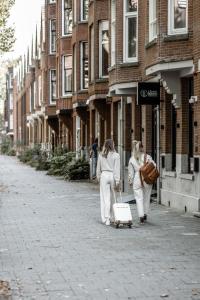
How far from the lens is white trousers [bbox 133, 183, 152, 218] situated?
1598 cm

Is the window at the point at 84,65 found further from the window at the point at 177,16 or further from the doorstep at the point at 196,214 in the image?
the doorstep at the point at 196,214

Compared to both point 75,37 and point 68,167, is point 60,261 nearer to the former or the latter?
point 68,167

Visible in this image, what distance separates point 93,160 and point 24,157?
26321 mm

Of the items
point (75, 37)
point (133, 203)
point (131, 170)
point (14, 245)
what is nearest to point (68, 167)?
point (75, 37)

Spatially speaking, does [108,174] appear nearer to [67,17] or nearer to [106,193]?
[106,193]

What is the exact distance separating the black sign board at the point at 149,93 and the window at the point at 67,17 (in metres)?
22.2

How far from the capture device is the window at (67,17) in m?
42.6

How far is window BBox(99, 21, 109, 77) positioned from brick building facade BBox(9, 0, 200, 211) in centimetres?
3

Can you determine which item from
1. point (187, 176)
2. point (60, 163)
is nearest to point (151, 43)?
point (187, 176)

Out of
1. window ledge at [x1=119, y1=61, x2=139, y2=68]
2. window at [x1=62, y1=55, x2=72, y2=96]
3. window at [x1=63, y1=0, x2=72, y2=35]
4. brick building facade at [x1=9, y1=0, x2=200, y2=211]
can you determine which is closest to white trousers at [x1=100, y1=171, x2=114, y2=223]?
brick building facade at [x1=9, y1=0, x2=200, y2=211]

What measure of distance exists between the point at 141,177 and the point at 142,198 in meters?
0.47

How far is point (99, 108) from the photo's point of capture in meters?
32.0

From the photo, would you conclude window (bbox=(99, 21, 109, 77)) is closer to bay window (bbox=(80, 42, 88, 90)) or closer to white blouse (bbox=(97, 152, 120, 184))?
bay window (bbox=(80, 42, 88, 90))

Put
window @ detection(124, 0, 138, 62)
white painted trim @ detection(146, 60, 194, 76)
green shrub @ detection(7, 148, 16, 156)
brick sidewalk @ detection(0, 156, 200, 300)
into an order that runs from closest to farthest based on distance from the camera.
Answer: brick sidewalk @ detection(0, 156, 200, 300) < white painted trim @ detection(146, 60, 194, 76) < window @ detection(124, 0, 138, 62) < green shrub @ detection(7, 148, 16, 156)
